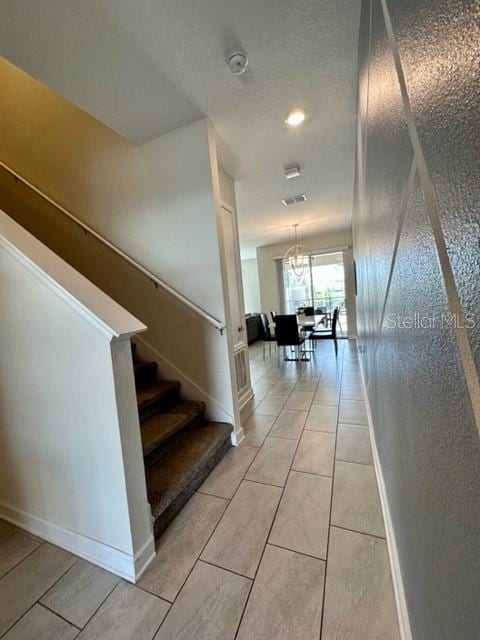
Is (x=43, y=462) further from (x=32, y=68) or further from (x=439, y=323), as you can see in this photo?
(x=32, y=68)

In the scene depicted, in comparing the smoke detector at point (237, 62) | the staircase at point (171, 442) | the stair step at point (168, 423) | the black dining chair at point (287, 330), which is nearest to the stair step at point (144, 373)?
the staircase at point (171, 442)

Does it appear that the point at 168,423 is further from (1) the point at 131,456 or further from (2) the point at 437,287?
(2) the point at 437,287

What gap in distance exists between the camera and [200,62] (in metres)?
1.65

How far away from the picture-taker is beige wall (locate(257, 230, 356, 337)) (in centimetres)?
630

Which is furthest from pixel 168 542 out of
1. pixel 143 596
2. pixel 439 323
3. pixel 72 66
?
pixel 72 66

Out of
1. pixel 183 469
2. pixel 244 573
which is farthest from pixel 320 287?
pixel 244 573

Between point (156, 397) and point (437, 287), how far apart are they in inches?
84.1

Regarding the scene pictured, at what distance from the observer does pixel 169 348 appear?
2553 millimetres

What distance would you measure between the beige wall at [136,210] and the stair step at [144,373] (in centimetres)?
10

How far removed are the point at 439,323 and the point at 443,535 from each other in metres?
0.44

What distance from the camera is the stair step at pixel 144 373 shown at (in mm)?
2434

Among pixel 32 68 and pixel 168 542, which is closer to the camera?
pixel 168 542

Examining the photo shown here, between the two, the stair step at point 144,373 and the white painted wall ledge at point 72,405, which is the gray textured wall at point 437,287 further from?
the stair step at point 144,373

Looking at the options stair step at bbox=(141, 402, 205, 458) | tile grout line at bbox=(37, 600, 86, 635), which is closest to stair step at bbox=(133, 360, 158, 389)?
stair step at bbox=(141, 402, 205, 458)
